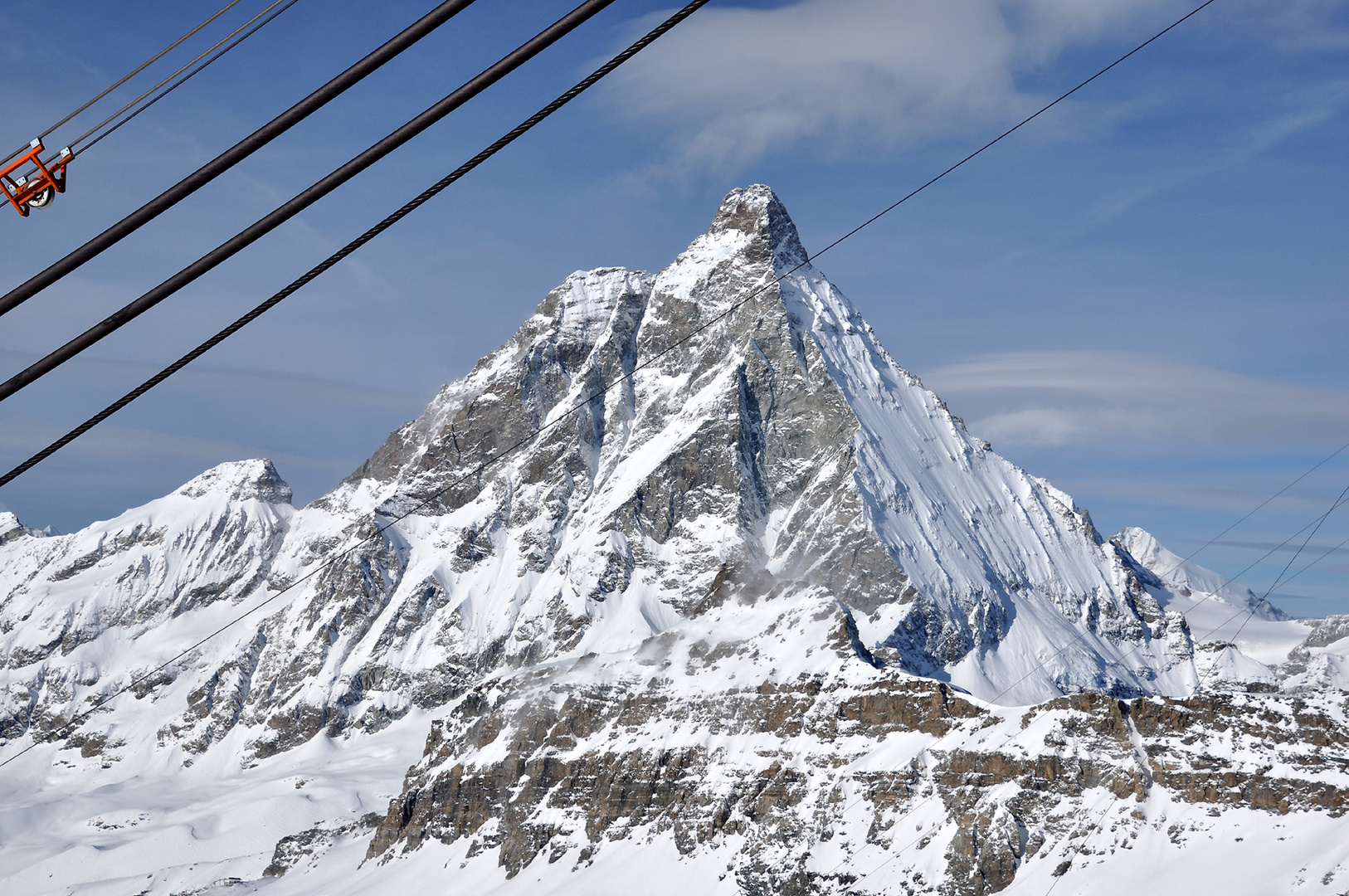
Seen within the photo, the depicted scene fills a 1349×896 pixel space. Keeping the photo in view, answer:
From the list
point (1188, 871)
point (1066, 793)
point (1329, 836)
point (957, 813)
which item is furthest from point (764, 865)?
point (1329, 836)

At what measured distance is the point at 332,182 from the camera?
1020 centimetres

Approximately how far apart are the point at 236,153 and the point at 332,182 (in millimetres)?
813

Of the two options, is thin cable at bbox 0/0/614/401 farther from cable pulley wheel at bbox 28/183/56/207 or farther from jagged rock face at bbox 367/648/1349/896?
jagged rock face at bbox 367/648/1349/896

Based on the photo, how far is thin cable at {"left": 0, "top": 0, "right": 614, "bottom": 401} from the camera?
9.88 meters

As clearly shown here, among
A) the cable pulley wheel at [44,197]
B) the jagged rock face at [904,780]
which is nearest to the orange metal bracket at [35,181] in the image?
the cable pulley wheel at [44,197]

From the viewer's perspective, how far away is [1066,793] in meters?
136

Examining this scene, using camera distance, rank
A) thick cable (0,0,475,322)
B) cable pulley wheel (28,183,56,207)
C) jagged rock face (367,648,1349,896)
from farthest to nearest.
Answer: jagged rock face (367,648,1349,896) < cable pulley wheel (28,183,56,207) < thick cable (0,0,475,322)

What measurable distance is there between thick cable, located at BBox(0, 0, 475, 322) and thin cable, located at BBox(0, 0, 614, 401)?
0.49m

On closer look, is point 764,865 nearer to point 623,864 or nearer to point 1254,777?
point 623,864

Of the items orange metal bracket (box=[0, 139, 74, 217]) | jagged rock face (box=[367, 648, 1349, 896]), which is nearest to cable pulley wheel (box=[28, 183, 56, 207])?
orange metal bracket (box=[0, 139, 74, 217])

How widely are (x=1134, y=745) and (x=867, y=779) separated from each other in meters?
34.4

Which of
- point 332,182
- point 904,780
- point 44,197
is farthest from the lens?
point 904,780

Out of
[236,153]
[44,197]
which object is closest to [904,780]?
[44,197]

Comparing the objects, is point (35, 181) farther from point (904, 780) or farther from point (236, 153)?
point (904, 780)
